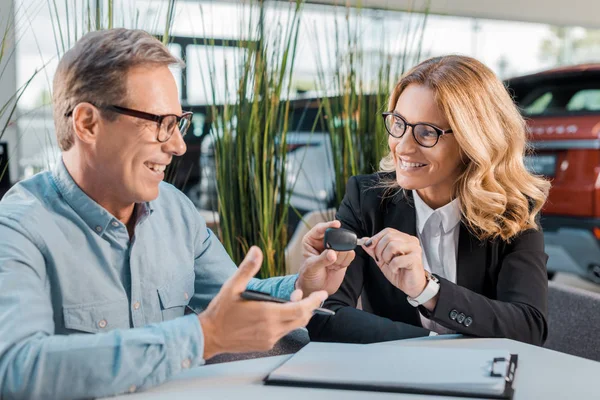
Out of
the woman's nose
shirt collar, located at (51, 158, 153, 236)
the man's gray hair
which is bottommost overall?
shirt collar, located at (51, 158, 153, 236)

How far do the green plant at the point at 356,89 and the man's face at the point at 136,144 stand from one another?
4.53ft

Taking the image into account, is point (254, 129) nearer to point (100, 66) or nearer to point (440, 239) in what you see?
point (440, 239)

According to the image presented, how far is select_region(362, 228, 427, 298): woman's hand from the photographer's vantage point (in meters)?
1.56

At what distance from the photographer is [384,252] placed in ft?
5.14

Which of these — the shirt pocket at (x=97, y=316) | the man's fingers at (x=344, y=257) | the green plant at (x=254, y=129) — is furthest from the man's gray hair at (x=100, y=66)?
the green plant at (x=254, y=129)

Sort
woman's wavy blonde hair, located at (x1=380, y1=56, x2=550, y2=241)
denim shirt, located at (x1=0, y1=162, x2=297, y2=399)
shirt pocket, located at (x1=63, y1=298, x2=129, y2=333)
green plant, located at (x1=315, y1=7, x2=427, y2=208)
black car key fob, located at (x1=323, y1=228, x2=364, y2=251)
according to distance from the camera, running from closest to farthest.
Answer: denim shirt, located at (x1=0, y1=162, x2=297, y2=399) → shirt pocket, located at (x1=63, y1=298, x2=129, y2=333) → black car key fob, located at (x1=323, y1=228, x2=364, y2=251) → woman's wavy blonde hair, located at (x1=380, y1=56, x2=550, y2=241) → green plant, located at (x1=315, y1=7, x2=427, y2=208)

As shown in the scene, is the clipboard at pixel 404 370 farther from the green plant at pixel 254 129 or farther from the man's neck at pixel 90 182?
the green plant at pixel 254 129

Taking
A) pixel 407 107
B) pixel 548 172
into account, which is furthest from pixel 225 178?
pixel 548 172

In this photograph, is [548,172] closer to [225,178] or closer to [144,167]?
[225,178]

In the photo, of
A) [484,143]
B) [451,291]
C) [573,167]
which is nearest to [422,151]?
[484,143]

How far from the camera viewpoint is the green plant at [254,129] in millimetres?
2473

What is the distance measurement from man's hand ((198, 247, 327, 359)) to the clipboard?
0.08 metres

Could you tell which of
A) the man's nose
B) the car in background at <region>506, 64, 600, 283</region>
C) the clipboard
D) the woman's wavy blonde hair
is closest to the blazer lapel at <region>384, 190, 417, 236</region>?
the woman's wavy blonde hair

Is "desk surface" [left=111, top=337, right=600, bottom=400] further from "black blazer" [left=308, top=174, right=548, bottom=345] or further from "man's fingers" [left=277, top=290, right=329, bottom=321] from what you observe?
"black blazer" [left=308, top=174, right=548, bottom=345]
